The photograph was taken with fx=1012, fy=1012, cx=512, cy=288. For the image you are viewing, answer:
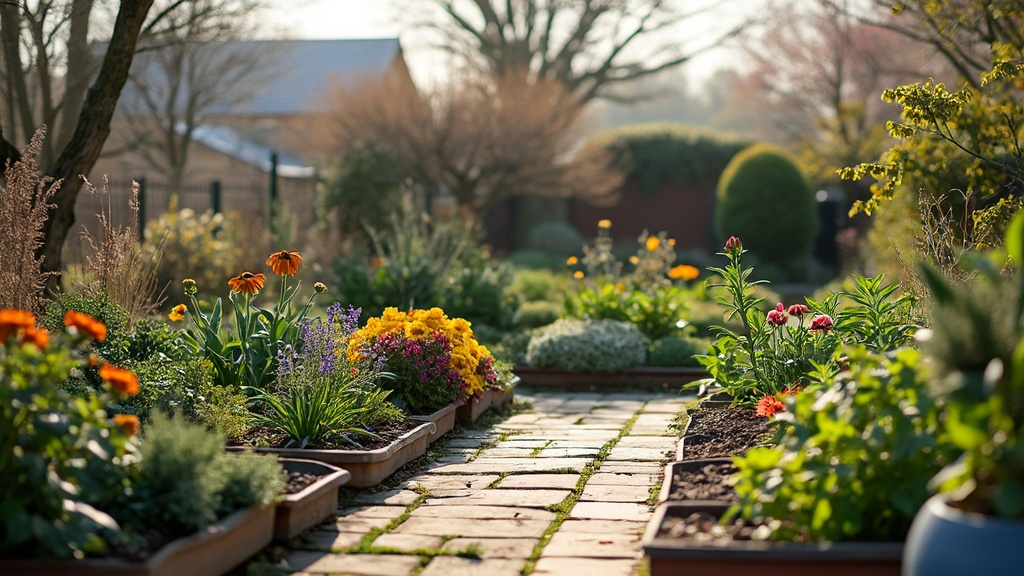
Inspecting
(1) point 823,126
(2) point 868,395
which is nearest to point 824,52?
(1) point 823,126

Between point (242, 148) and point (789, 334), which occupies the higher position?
point (242, 148)

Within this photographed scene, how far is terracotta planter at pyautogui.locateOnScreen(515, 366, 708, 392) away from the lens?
8.95m

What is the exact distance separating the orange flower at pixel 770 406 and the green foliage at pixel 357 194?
10.2m

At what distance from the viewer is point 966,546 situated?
2621 mm

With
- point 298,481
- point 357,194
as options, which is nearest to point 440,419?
point 298,481

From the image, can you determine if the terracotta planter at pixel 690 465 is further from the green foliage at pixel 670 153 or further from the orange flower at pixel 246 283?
the green foliage at pixel 670 153

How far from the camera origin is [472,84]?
18.5m

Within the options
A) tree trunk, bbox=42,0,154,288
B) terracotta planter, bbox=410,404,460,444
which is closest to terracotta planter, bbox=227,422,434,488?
terracotta planter, bbox=410,404,460,444

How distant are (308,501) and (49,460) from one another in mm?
1133

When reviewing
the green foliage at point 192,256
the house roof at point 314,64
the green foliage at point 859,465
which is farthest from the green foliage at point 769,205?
the green foliage at point 859,465

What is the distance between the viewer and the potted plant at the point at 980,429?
2.61 m

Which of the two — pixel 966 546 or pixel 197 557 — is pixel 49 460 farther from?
pixel 966 546

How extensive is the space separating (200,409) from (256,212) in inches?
384

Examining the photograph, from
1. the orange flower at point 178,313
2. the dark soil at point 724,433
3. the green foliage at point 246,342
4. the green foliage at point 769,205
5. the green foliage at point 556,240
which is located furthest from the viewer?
the green foliage at point 556,240
